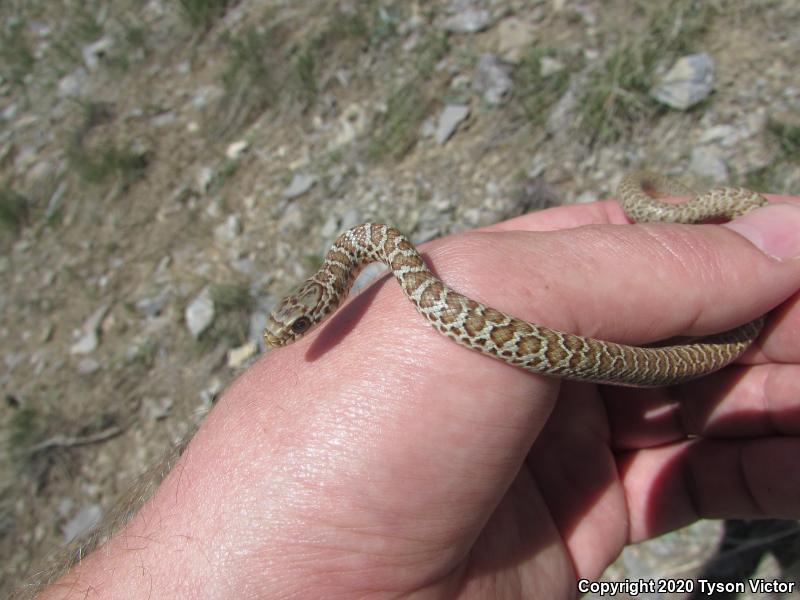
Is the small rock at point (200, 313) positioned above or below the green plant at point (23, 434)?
below

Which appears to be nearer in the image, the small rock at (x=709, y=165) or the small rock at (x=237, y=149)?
the small rock at (x=709, y=165)

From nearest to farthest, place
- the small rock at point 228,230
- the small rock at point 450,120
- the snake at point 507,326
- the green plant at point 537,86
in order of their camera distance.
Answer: the snake at point 507,326, the green plant at point 537,86, the small rock at point 450,120, the small rock at point 228,230

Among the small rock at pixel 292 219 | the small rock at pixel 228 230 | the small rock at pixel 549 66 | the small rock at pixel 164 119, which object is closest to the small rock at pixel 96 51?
the small rock at pixel 164 119

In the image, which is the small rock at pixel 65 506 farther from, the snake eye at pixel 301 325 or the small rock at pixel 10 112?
the small rock at pixel 10 112

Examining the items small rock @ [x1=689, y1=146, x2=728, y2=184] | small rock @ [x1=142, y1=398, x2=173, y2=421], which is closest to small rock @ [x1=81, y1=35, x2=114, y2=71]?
small rock @ [x1=142, y1=398, x2=173, y2=421]

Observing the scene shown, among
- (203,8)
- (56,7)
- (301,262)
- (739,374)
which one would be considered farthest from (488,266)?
(56,7)

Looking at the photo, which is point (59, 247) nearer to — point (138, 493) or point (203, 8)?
point (203, 8)

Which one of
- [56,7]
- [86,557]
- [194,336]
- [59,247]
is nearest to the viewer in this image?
[86,557]
